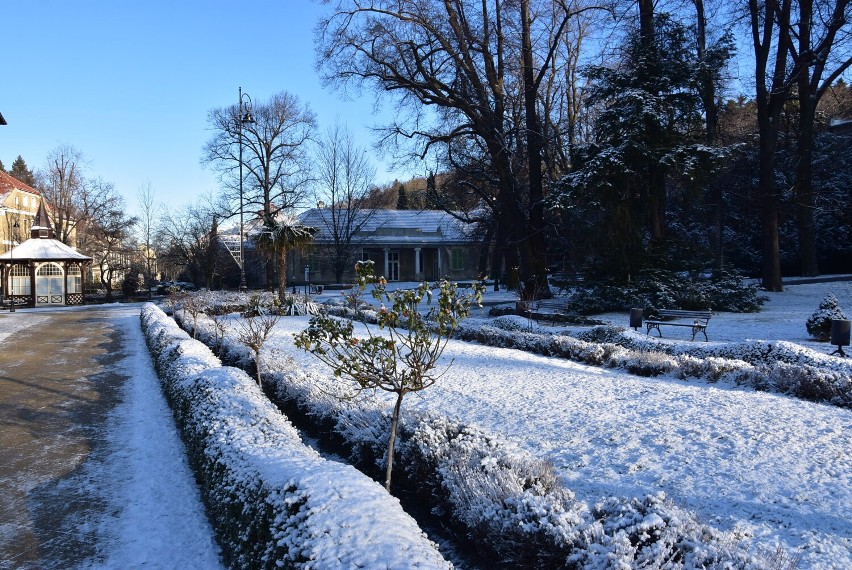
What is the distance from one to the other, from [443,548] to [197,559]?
179 cm

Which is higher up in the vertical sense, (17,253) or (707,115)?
(707,115)

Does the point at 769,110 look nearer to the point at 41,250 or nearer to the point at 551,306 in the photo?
the point at 551,306

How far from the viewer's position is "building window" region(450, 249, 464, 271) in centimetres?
4784

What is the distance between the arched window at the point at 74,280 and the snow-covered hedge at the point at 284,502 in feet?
114

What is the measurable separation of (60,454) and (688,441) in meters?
6.85

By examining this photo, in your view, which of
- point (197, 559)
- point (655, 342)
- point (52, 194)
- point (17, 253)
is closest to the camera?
point (197, 559)

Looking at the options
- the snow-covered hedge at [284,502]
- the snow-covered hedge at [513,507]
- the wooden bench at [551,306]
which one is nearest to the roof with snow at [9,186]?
the wooden bench at [551,306]

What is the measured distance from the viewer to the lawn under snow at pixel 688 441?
14.2ft

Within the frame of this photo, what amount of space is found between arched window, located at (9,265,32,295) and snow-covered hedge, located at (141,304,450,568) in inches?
1378

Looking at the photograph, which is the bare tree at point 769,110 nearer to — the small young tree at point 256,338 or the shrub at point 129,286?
the small young tree at point 256,338

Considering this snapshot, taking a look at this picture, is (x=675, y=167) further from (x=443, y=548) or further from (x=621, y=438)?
(x=443, y=548)

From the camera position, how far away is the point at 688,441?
599 cm

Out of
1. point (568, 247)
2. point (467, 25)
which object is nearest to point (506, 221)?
point (568, 247)

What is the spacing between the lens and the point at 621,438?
6.13m
